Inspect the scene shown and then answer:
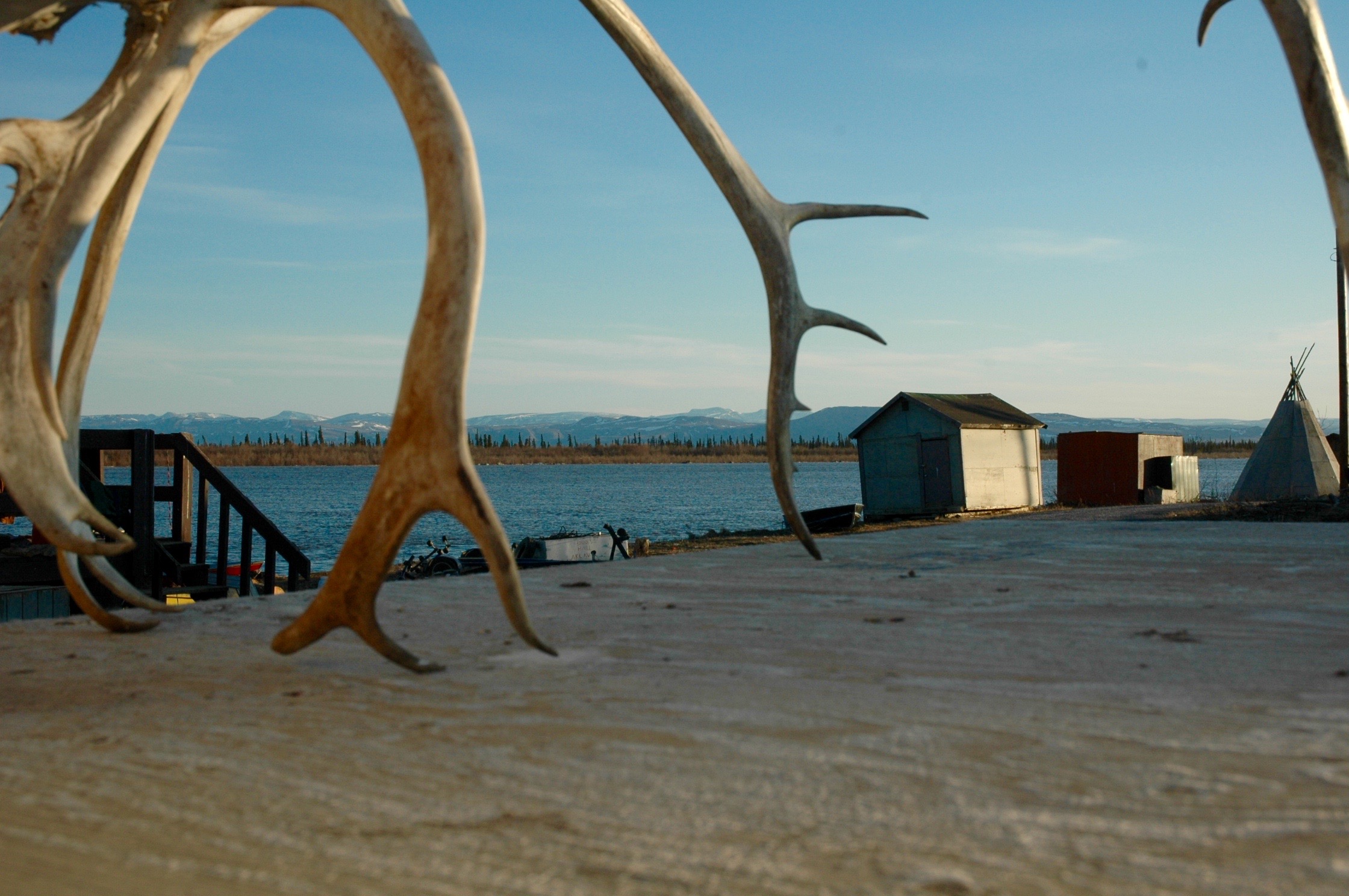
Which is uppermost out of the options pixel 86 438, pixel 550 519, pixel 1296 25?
pixel 1296 25

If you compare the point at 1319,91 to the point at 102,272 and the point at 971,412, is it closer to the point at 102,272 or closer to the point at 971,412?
the point at 102,272

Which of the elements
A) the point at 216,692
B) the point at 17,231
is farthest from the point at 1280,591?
the point at 17,231

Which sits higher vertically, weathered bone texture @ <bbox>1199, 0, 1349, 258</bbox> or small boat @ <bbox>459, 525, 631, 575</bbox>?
weathered bone texture @ <bbox>1199, 0, 1349, 258</bbox>

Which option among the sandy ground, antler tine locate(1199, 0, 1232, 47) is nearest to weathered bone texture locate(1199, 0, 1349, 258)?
antler tine locate(1199, 0, 1232, 47)

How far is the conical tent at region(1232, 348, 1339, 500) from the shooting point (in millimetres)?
21500

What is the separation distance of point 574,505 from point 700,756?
279 feet

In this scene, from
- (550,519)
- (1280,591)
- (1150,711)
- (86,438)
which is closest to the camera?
(1150,711)

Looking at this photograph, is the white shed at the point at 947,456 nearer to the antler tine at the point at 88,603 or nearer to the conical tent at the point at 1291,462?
the conical tent at the point at 1291,462

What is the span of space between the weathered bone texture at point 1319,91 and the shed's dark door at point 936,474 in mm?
25942

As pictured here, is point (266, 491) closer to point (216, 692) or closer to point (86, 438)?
point (86, 438)

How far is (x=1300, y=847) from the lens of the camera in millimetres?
1394

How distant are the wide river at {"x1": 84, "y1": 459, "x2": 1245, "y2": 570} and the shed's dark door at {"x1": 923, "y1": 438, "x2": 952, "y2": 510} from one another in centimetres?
976

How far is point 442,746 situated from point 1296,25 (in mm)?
2455

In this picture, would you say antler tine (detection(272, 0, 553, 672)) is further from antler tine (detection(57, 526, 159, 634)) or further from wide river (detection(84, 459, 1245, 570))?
wide river (detection(84, 459, 1245, 570))
